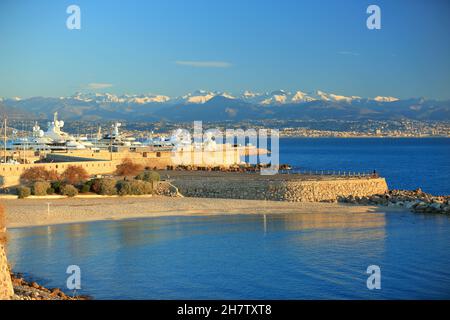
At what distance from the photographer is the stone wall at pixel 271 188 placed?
33312mm

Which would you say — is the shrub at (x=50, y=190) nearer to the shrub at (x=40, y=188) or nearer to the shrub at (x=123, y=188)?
the shrub at (x=40, y=188)

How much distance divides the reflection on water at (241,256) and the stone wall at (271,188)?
552 cm

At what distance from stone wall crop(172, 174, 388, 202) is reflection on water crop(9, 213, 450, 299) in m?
5.52

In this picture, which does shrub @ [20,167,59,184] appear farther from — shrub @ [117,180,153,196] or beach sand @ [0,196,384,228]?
beach sand @ [0,196,384,228]

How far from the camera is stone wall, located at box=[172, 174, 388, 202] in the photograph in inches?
1312

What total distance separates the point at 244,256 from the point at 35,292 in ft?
24.2

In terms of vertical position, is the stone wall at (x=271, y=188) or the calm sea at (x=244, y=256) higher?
the stone wall at (x=271, y=188)

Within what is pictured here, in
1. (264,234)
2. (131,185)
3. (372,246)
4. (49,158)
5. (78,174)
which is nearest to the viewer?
(372,246)

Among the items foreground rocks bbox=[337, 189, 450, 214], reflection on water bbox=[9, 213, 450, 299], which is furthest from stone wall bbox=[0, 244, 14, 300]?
foreground rocks bbox=[337, 189, 450, 214]

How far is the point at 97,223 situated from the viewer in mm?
25500

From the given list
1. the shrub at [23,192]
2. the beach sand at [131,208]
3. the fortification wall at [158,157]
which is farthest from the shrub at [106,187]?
the fortification wall at [158,157]
